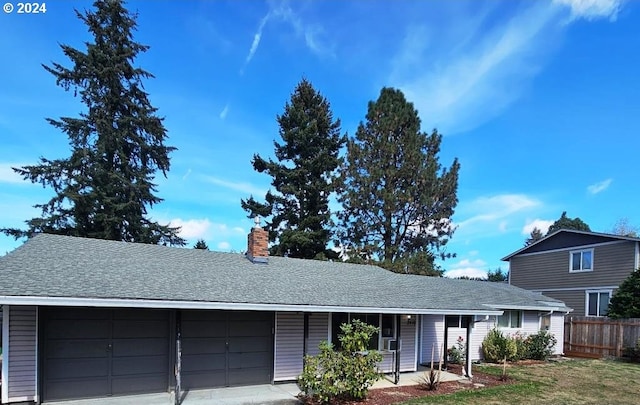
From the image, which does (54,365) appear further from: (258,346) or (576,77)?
(576,77)

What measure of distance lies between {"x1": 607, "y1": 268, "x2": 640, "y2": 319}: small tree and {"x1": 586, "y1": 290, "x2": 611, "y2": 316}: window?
8.27ft

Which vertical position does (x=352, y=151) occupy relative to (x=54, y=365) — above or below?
above

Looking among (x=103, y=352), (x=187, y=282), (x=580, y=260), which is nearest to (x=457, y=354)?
(x=187, y=282)

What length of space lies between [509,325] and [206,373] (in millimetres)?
12874

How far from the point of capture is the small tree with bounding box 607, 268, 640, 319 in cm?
1783

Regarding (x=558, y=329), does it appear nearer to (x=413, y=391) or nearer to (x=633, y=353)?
(x=633, y=353)

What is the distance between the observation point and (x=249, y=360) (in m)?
10.5

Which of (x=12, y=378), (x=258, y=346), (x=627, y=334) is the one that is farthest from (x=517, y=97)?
(x=12, y=378)

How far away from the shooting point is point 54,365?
27.6ft

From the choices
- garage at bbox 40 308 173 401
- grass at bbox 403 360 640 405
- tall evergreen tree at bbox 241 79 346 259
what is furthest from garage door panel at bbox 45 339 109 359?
tall evergreen tree at bbox 241 79 346 259

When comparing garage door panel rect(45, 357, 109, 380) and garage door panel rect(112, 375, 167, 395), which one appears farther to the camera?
garage door panel rect(112, 375, 167, 395)

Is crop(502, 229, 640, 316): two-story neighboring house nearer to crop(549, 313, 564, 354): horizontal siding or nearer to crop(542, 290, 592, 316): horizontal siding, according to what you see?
crop(542, 290, 592, 316): horizontal siding

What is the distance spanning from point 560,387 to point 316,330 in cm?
695

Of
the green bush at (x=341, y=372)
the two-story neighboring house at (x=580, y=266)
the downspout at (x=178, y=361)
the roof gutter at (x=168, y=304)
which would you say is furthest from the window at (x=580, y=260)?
the downspout at (x=178, y=361)
